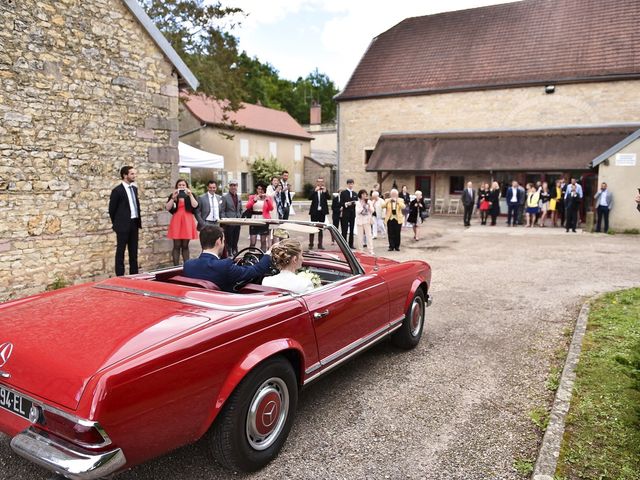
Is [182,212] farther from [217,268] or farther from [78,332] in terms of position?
[78,332]

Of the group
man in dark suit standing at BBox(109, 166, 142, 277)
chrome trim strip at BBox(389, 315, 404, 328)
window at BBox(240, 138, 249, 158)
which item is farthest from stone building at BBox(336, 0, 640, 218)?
chrome trim strip at BBox(389, 315, 404, 328)

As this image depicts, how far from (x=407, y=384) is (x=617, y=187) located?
51.9 ft

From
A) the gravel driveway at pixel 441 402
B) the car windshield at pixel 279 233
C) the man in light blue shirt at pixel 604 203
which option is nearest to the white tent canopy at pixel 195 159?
the gravel driveway at pixel 441 402

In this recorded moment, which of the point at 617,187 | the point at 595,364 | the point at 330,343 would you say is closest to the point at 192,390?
the point at 330,343

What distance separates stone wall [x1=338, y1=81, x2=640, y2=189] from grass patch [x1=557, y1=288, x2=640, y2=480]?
19799 millimetres

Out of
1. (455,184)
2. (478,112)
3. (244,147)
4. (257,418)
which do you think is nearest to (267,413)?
(257,418)

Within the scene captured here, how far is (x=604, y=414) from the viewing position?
11.9 ft

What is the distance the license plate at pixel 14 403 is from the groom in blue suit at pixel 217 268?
4.68ft

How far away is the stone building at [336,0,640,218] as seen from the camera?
21547mm

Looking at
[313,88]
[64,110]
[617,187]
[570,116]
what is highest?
[313,88]

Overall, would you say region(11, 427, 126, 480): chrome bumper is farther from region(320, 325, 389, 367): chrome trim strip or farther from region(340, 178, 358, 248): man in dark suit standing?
region(340, 178, 358, 248): man in dark suit standing

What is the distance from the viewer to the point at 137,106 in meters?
8.95

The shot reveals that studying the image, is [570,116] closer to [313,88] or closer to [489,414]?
[489,414]

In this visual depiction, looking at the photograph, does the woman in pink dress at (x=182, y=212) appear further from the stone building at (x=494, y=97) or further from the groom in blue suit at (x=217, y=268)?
the stone building at (x=494, y=97)
